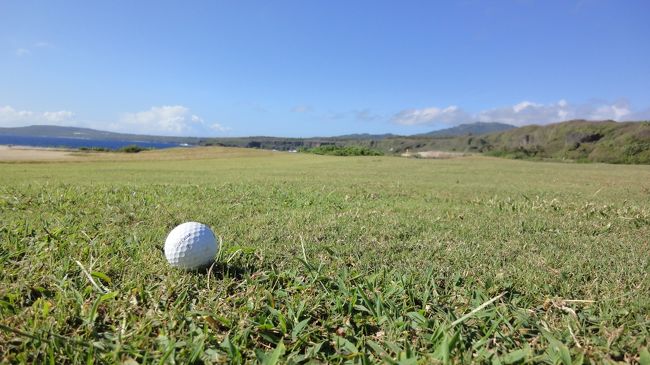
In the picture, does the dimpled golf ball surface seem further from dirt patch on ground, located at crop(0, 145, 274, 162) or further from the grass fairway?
dirt patch on ground, located at crop(0, 145, 274, 162)

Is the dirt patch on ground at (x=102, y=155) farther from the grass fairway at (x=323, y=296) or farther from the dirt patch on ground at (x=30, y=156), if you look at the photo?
the grass fairway at (x=323, y=296)

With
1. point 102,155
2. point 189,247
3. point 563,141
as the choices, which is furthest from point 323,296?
point 563,141

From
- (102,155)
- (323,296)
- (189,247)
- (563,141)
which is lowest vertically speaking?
(102,155)

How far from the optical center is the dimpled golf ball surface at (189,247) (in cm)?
262

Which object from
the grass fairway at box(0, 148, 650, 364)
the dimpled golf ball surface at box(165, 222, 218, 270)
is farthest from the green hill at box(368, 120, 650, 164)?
the dimpled golf ball surface at box(165, 222, 218, 270)

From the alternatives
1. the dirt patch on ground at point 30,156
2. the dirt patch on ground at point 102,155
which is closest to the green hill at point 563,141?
the dirt patch on ground at point 102,155

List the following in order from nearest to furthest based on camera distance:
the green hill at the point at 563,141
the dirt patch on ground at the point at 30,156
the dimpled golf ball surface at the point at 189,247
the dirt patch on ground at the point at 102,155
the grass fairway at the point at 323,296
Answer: the grass fairway at the point at 323,296 < the dimpled golf ball surface at the point at 189,247 < the dirt patch on ground at the point at 30,156 < the dirt patch on ground at the point at 102,155 < the green hill at the point at 563,141

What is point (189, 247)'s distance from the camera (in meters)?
2.61

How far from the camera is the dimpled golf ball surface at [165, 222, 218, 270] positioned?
2617 mm

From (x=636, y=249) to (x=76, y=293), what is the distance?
4622 mm

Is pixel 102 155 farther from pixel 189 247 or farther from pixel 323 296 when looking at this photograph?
pixel 323 296

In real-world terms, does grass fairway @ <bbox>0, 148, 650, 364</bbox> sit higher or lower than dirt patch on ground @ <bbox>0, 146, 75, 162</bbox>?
higher

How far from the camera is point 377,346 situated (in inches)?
74.4

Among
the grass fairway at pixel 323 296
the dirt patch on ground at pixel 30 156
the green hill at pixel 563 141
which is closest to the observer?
the grass fairway at pixel 323 296
